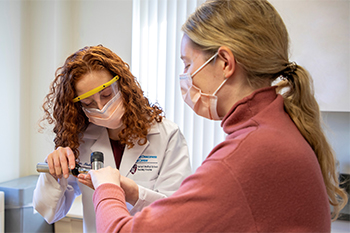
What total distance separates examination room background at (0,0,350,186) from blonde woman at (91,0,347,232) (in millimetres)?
1422

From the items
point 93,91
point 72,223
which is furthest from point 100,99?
point 72,223

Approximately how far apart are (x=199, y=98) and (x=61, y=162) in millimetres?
574

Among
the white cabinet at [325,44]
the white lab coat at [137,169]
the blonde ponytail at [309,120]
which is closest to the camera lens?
the blonde ponytail at [309,120]

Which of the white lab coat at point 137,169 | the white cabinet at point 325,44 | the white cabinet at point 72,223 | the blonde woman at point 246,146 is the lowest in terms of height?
the white cabinet at point 72,223

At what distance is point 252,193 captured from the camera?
526 millimetres

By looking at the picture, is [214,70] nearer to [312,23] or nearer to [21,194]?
[312,23]

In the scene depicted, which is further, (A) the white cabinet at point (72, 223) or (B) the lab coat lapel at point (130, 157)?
(A) the white cabinet at point (72, 223)

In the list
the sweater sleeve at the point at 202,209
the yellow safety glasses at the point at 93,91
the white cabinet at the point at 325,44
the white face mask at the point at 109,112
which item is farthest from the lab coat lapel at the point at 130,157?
the white cabinet at the point at 325,44

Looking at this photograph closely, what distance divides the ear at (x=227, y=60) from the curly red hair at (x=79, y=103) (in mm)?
567

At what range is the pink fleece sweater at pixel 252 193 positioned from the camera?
53cm

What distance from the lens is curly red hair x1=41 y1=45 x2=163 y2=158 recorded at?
1120 millimetres

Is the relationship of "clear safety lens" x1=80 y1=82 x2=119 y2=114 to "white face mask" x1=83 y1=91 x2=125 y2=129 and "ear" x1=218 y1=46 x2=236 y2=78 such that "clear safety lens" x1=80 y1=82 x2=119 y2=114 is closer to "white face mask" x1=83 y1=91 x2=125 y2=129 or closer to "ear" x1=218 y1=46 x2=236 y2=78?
"white face mask" x1=83 y1=91 x2=125 y2=129

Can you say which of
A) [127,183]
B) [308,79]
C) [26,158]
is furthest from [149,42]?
[308,79]

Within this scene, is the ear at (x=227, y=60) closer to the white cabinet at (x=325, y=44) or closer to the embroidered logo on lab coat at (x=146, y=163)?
the embroidered logo on lab coat at (x=146, y=163)
